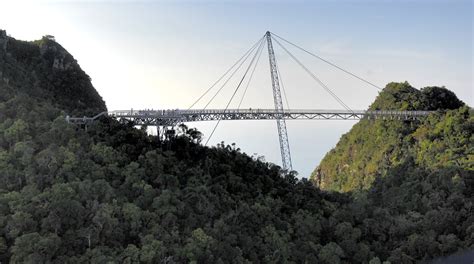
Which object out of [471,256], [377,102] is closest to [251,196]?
[471,256]

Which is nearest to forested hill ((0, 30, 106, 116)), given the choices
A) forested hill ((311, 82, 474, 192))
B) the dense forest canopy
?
the dense forest canopy

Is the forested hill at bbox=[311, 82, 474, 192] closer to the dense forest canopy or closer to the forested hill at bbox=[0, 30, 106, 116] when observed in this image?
the dense forest canopy

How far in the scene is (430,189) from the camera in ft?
125

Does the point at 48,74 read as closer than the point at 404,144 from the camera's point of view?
Yes

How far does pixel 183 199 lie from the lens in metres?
31.2

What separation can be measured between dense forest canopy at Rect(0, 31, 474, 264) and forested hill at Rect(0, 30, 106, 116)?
162 mm

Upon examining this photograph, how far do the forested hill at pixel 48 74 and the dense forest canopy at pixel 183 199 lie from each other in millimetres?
162

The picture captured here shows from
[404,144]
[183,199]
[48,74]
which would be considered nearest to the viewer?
[183,199]

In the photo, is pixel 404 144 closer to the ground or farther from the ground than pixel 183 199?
farther from the ground

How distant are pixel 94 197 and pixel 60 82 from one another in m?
20.0

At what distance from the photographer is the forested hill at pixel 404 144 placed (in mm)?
41656

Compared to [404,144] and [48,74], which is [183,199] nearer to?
[48,74]

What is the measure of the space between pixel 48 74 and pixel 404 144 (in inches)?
1141

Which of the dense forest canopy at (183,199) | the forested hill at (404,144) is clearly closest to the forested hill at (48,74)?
the dense forest canopy at (183,199)
